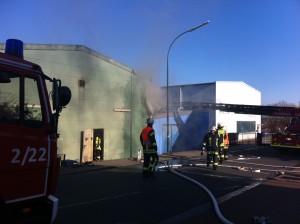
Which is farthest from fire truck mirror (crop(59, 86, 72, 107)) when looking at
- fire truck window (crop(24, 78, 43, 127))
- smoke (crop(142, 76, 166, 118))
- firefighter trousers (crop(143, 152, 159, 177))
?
smoke (crop(142, 76, 166, 118))

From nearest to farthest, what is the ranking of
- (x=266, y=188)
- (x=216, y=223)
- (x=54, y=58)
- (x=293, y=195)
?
(x=216, y=223) → (x=293, y=195) → (x=266, y=188) → (x=54, y=58)

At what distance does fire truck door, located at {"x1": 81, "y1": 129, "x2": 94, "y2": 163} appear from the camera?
15143 millimetres

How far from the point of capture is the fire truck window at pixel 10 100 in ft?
12.1

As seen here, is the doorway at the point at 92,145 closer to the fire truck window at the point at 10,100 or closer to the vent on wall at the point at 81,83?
the vent on wall at the point at 81,83

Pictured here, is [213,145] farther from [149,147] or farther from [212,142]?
[149,147]

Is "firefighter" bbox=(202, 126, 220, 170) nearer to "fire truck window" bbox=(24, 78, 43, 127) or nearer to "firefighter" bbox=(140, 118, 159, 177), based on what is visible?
"firefighter" bbox=(140, 118, 159, 177)

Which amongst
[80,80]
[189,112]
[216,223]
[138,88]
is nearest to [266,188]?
[216,223]

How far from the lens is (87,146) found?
50.8ft

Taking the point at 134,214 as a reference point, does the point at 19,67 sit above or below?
above

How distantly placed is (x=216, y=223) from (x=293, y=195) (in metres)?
3.33

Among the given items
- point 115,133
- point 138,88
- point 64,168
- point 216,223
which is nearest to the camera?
point 216,223

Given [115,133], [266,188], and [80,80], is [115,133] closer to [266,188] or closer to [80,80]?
[80,80]

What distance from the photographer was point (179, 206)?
6867 mm

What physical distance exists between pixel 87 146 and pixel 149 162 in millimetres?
5773
